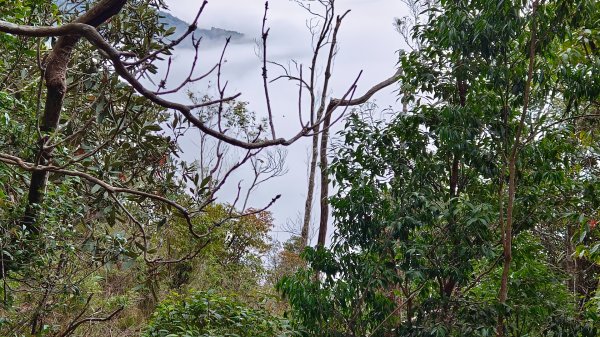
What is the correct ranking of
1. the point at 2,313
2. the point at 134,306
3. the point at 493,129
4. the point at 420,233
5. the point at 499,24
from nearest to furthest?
1. the point at 499,24
2. the point at 493,129
3. the point at 420,233
4. the point at 2,313
5. the point at 134,306

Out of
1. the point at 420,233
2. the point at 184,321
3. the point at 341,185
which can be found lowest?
the point at 184,321

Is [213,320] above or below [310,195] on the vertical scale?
below

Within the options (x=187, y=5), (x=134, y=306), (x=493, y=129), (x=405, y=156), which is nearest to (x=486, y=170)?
(x=493, y=129)

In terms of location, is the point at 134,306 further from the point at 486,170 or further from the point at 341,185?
the point at 486,170

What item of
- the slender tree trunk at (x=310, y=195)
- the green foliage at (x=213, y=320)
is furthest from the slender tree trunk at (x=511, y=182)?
the slender tree trunk at (x=310, y=195)

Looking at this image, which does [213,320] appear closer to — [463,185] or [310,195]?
[463,185]

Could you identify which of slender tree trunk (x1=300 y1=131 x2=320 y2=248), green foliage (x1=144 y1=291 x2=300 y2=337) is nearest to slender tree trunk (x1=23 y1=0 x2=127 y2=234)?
green foliage (x1=144 y1=291 x2=300 y2=337)

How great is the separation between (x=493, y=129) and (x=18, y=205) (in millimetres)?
2242

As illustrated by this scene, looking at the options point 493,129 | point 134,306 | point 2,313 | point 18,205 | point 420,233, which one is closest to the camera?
point 18,205

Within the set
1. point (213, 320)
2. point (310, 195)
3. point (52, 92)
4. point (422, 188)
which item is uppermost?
point (310, 195)

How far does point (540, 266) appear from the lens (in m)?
3.07

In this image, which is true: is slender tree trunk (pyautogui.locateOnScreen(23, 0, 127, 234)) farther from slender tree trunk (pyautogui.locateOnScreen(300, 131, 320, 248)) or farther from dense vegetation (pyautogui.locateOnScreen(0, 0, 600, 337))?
slender tree trunk (pyautogui.locateOnScreen(300, 131, 320, 248))

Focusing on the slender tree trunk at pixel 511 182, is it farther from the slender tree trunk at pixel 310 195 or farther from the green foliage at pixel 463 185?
the slender tree trunk at pixel 310 195

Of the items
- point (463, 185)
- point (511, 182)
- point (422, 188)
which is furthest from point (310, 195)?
point (511, 182)
